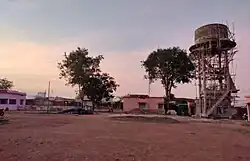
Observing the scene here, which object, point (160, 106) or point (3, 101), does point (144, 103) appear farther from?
point (3, 101)

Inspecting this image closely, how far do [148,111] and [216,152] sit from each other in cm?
4620

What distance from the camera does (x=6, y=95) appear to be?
5353 centimetres

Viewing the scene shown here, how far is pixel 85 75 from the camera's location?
5862 centimetres

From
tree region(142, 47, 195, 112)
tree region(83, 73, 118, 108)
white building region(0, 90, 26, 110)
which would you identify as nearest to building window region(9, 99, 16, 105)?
white building region(0, 90, 26, 110)

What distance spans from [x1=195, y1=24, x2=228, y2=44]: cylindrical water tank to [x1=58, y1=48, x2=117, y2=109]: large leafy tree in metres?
23.5

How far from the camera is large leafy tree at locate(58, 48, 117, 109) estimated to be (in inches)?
2303

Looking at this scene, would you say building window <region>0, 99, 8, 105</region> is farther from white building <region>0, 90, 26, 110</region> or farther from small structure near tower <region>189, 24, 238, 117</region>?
small structure near tower <region>189, 24, 238, 117</region>

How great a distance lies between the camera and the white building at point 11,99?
53.1m

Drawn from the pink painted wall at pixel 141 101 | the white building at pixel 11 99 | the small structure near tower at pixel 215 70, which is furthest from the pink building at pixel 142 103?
the white building at pixel 11 99

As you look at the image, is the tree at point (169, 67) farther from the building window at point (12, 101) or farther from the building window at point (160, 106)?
the building window at point (12, 101)

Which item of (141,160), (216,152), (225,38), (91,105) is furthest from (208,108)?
(141,160)

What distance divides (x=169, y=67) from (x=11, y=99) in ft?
105

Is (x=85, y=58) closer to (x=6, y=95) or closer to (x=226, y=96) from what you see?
(x=6, y=95)

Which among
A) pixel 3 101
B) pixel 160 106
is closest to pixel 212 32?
pixel 160 106
